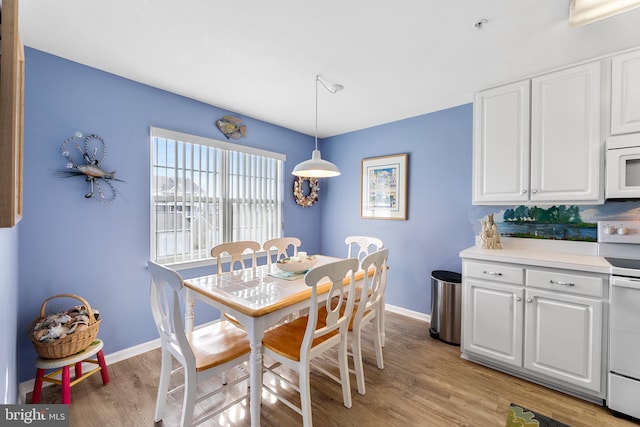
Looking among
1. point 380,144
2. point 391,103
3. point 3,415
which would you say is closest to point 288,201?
point 380,144

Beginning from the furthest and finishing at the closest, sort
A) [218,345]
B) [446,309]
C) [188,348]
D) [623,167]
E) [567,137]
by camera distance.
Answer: [446,309], [567,137], [623,167], [218,345], [188,348]

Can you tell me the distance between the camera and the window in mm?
2566

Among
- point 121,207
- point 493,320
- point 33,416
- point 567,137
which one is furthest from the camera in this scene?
point 121,207

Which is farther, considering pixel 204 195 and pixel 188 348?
pixel 204 195

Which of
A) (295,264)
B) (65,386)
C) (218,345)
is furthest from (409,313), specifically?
(65,386)

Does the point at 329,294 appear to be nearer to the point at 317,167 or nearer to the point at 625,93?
the point at 317,167

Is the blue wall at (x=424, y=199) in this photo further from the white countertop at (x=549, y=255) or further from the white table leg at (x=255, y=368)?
the white table leg at (x=255, y=368)

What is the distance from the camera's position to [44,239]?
1950mm

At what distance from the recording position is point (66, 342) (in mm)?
1726

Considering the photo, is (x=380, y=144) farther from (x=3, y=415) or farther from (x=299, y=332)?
(x=3, y=415)

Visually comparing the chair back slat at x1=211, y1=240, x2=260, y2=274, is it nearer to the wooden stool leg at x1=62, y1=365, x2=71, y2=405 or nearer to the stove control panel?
the wooden stool leg at x1=62, y1=365, x2=71, y2=405

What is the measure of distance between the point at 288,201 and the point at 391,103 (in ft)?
6.07

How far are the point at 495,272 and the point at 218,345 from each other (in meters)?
2.16

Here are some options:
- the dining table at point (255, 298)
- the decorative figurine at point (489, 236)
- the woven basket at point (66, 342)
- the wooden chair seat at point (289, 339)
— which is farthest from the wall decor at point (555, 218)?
the woven basket at point (66, 342)
